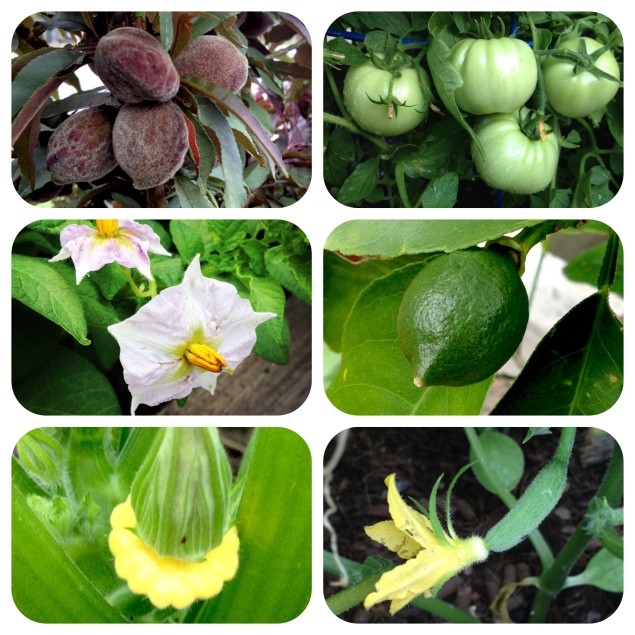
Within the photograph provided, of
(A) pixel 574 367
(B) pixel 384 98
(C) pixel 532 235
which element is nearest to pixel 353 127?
(B) pixel 384 98

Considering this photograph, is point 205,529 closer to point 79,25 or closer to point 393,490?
point 393,490

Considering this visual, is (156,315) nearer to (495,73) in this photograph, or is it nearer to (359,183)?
(359,183)

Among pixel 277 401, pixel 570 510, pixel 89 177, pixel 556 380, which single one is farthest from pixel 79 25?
pixel 570 510

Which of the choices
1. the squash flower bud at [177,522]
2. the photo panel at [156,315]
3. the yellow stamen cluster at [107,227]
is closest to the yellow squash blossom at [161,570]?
the squash flower bud at [177,522]

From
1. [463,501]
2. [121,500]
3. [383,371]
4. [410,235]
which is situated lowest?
[463,501]

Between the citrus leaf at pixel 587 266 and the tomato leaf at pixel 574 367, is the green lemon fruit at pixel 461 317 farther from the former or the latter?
the citrus leaf at pixel 587 266

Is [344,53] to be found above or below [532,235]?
above

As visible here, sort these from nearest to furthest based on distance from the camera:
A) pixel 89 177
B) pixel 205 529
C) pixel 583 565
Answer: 1. pixel 89 177
2. pixel 205 529
3. pixel 583 565
